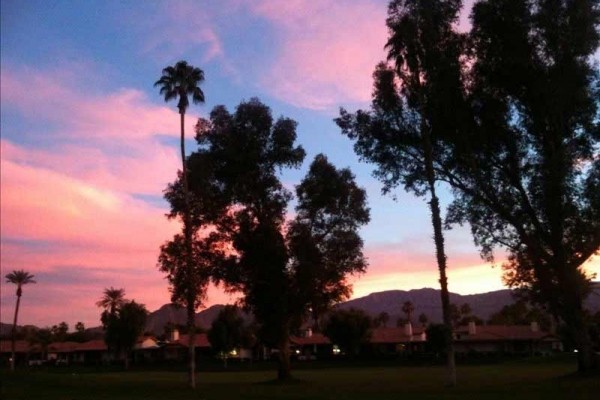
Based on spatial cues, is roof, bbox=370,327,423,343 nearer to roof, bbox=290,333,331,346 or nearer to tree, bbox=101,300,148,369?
roof, bbox=290,333,331,346

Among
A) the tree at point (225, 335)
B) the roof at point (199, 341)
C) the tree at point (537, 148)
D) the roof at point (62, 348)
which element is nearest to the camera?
the tree at point (537, 148)

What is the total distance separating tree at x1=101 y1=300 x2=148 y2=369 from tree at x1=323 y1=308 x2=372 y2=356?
97.2ft

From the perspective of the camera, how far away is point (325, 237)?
52.4 metres

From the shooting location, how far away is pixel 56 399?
33406 mm

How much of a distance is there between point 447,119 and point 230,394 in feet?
63.8

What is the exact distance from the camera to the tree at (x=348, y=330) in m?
111

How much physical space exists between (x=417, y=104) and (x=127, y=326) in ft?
274

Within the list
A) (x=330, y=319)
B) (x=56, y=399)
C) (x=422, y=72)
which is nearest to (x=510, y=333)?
(x=330, y=319)

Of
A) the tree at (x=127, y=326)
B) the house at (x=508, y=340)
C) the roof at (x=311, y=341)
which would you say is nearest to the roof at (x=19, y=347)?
the tree at (x=127, y=326)

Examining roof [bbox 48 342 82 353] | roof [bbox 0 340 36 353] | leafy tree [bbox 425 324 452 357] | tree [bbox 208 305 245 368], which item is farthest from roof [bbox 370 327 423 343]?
roof [bbox 0 340 36 353]

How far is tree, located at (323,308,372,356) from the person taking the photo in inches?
4355

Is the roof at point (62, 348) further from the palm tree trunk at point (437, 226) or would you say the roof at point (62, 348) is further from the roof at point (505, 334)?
the palm tree trunk at point (437, 226)

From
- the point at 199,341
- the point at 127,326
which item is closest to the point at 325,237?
the point at 127,326

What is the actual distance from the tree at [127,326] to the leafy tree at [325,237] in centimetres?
6967
